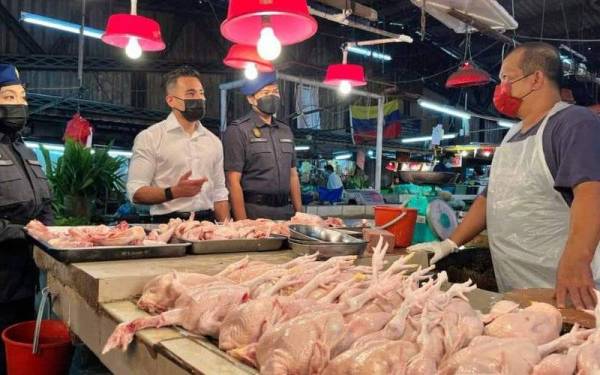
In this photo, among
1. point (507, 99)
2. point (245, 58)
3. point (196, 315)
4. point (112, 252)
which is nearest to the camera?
point (196, 315)

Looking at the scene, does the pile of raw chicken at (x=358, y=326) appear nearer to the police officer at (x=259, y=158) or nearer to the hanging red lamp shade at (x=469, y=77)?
the police officer at (x=259, y=158)

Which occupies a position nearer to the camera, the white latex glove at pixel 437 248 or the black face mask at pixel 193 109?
the white latex glove at pixel 437 248

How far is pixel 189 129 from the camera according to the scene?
4.22 m

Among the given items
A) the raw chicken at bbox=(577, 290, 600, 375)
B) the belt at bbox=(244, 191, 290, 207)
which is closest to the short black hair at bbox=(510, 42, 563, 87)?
the raw chicken at bbox=(577, 290, 600, 375)

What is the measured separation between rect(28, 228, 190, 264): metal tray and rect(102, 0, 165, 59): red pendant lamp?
8.83 feet

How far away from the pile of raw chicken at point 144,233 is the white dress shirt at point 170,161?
987 mm

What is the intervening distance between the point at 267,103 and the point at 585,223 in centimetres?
306

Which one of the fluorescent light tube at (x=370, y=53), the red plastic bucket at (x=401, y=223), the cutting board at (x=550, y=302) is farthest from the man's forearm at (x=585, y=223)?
the fluorescent light tube at (x=370, y=53)

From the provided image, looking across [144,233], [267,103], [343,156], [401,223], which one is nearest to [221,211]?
[267,103]

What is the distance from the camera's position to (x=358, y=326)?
1.41 m

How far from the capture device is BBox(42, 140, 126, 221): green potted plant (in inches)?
229

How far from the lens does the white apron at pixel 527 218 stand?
2695 mm

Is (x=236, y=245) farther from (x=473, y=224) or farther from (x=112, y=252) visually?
(x=473, y=224)

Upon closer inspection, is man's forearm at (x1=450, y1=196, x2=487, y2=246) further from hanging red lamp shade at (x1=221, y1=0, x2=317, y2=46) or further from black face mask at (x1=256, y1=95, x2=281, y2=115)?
black face mask at (x1=256, y1=95, x2=281, y2=115)
